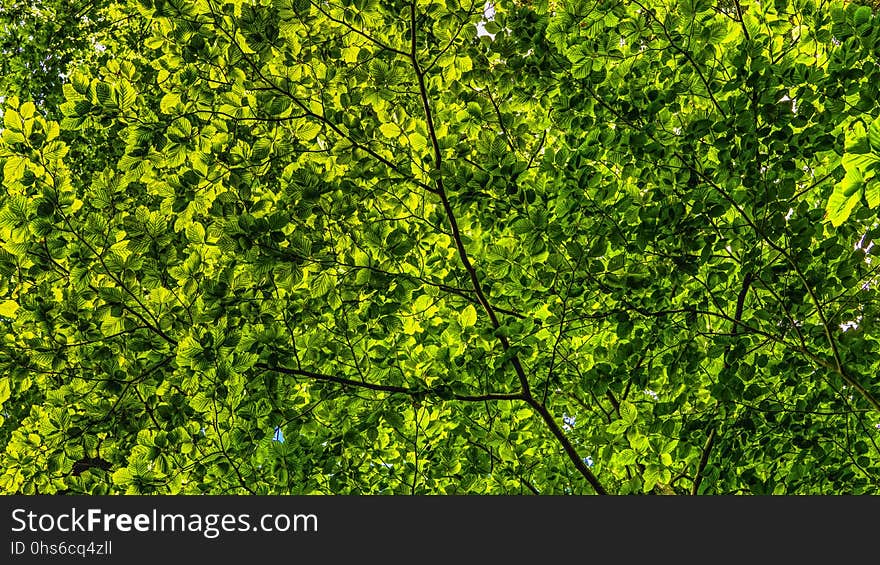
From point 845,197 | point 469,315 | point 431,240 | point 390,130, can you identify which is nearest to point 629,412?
point 469,315

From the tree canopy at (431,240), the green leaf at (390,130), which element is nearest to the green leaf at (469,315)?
the tree canopy at (431,240)

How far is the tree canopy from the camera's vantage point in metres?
3.60

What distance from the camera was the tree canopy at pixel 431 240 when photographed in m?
3.60

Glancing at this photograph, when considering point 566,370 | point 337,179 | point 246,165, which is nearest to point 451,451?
point 566,370

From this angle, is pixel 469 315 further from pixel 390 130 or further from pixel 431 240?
pixel 390 130

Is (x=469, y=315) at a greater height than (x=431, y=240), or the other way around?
(x=431, y=240)

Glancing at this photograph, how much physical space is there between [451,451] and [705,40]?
3232mm

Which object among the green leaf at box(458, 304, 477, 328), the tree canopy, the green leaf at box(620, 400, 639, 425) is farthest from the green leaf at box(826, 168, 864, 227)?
the green leaf at box(458, 304, 477, 328)

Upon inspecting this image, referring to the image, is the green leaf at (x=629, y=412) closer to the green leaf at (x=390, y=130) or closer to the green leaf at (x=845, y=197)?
the green leaf at (x=845, y=197)

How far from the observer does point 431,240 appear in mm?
4312

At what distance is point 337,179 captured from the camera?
13.5 feet

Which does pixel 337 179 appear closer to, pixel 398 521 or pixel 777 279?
pixel 398 521

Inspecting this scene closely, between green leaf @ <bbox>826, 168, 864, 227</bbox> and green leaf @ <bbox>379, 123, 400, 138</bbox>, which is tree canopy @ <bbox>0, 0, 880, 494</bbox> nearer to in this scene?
Answer: green leaf @ <bbox>379, 123, 400, 138</bbox>

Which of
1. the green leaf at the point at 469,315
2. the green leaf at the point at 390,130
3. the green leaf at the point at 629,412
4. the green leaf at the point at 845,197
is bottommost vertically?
the green leaf at the point at 845,197
